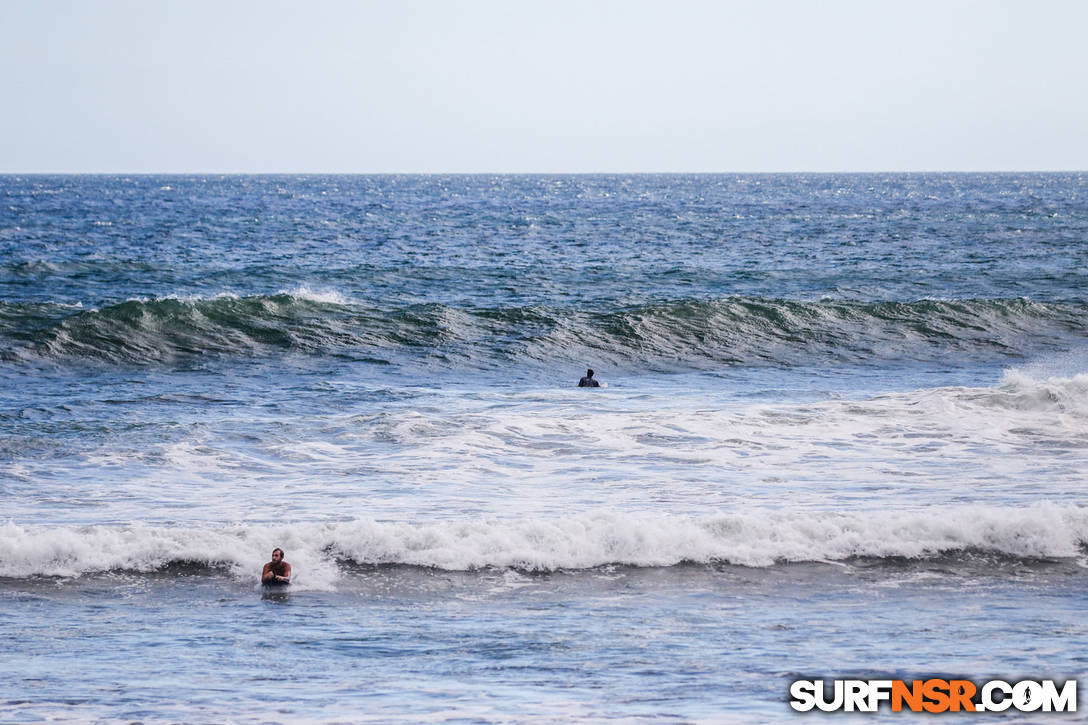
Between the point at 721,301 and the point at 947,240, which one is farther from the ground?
the point at 947,240

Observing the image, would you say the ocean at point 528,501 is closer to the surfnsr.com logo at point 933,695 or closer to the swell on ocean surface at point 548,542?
the swell on ocean surface at point 548,542

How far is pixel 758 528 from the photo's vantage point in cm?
1253

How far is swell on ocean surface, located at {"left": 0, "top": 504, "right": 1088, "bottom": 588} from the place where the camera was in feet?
38.3

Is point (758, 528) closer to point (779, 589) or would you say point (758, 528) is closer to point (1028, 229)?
point (779, 589)

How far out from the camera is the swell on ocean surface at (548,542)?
11.7m

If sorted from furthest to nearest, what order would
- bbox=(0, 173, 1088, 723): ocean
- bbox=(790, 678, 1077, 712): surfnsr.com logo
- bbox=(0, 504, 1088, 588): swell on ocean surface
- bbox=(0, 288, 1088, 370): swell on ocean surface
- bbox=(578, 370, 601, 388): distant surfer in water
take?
bbox=(0, 288, 1088, 370): swell on ocean surface, bbox=(578, 370, 601, 388): distant surfer in water, bbox=(0, 504, 1088, 588): swell on ocean surface, bbox=(0, 173, 1088, 723): ocean, bbox=(790, 678, 1077, 712): surfnsr.com logo

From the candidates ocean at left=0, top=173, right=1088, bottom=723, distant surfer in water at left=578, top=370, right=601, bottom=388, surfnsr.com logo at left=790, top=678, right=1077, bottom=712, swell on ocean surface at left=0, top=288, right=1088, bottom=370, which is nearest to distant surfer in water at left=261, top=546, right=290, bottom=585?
ocean at left=0, top=173, right=1088, bottom=723

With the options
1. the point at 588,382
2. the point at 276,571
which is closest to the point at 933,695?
the point at 276,571

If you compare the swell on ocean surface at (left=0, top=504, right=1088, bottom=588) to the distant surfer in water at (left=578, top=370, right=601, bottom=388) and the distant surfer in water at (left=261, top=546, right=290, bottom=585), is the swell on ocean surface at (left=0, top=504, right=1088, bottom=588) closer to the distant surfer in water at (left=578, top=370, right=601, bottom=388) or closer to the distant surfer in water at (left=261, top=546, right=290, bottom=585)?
the distant surfer in water at (left=261, top=546, right=290, bottom=585)

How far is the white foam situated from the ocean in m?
0.04

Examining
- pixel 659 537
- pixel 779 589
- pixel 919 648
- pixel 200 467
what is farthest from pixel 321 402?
pixel 919 648

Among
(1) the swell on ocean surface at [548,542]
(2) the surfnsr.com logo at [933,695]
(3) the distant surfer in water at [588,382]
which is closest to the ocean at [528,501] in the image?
(1) the swell on ocean surface at [548,542]

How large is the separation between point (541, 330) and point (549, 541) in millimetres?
15753

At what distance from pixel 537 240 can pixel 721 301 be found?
80.9ft
